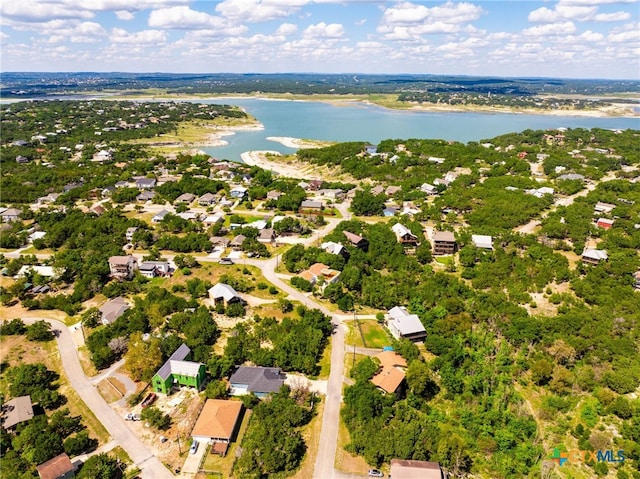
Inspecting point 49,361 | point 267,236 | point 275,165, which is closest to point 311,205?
point 267,236

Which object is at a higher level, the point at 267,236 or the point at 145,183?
the point at 145,183

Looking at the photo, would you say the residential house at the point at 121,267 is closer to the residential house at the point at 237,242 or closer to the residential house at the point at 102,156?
the residential house at the point at 237,242

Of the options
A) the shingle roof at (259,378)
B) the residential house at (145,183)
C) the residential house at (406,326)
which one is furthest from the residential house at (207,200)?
the shingle roof at (259,378)

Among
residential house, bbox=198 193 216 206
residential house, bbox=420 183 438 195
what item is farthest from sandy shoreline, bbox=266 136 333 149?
residential house, bbox=198 193 216 206

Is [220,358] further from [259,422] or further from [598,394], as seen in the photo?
[598,394]

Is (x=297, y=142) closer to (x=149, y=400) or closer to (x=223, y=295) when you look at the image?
(x=223, y=295)

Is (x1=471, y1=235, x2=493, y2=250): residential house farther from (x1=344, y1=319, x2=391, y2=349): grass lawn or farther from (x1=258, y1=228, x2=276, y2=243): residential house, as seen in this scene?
(x1=258, y1=228, x2=276, y2=243): residential house

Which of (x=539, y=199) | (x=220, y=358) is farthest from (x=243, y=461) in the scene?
(x=539, y=199)
